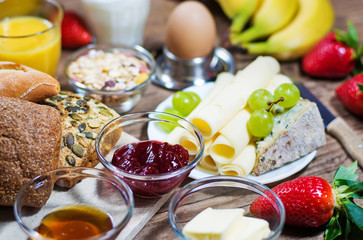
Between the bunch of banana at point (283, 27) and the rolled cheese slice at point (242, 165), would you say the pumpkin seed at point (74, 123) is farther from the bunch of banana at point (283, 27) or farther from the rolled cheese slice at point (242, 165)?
the bunch of banana at point (283, 27)

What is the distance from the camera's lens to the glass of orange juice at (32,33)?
1922 millimetres

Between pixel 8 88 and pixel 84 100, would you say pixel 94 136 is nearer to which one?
pixel 84 100

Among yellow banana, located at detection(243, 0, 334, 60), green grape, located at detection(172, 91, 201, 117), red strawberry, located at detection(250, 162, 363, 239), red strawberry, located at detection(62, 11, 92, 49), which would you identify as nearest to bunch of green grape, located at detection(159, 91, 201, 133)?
green grape, located at detection(172, 91, 201, 117)

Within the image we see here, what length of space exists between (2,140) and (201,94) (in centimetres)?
95

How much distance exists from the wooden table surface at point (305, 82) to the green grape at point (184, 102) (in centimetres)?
25

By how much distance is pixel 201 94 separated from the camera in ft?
6.73

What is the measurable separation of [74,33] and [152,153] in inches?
46.7

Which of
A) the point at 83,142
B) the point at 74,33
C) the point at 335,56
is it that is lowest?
the point at 74,33

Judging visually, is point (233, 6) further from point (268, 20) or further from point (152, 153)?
point (152, 153)

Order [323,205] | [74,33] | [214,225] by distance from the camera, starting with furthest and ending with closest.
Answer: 1. [74,33]
2. [323,205]
3. [214,225]

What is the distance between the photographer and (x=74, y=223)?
1351mm

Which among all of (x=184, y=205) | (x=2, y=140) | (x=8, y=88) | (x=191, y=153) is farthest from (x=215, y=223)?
(x=8, y=88)

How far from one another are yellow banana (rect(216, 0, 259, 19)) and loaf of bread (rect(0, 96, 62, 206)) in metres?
1.55

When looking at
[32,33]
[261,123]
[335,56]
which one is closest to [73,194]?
[261,123]
